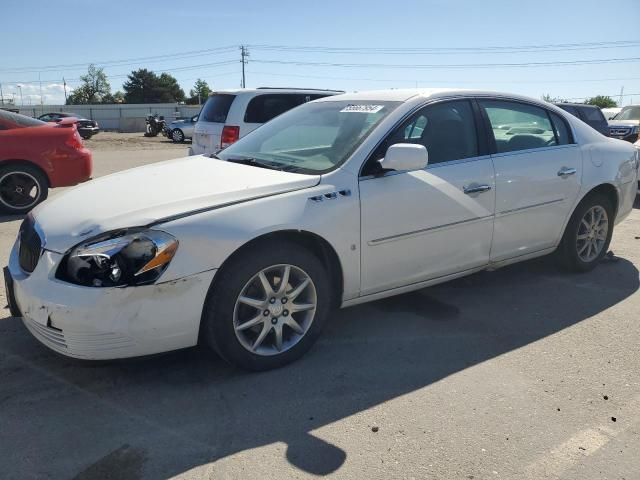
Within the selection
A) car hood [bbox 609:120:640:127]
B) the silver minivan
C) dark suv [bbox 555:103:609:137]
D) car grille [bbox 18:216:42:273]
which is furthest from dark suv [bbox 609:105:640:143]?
car grille [bbox 18:216:42:273]

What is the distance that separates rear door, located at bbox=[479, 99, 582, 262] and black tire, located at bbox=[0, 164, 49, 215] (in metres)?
6.12

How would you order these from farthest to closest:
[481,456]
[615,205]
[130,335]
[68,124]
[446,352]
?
[68,124] < [615,205] < [446,352] < [130,335] < [481,456]

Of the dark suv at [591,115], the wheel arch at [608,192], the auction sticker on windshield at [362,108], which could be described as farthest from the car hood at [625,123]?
the auction sticker on windshield at [362,108]

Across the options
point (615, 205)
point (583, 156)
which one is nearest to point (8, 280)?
point (583, 156)

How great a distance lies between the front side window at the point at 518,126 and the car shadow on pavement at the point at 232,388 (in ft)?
4.06

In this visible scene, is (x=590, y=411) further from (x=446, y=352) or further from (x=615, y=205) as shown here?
(x=615, y=205)

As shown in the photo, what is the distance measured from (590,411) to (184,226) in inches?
91.1

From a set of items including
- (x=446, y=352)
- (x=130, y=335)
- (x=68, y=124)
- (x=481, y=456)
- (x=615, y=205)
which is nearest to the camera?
(x=481, y=456)

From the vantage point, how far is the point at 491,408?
2.92 meters

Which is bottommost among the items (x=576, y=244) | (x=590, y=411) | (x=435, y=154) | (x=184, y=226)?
(x=590, y=411)

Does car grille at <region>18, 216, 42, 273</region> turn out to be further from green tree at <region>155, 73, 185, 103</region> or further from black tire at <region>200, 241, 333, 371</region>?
green tree at <region>155, 73, 185, 103</region>

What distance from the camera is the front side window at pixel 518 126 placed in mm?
4211

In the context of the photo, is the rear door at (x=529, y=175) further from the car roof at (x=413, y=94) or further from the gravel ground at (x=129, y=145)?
the gravel ground at (x=129, y=145)

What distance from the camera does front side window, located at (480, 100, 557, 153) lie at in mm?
4211
